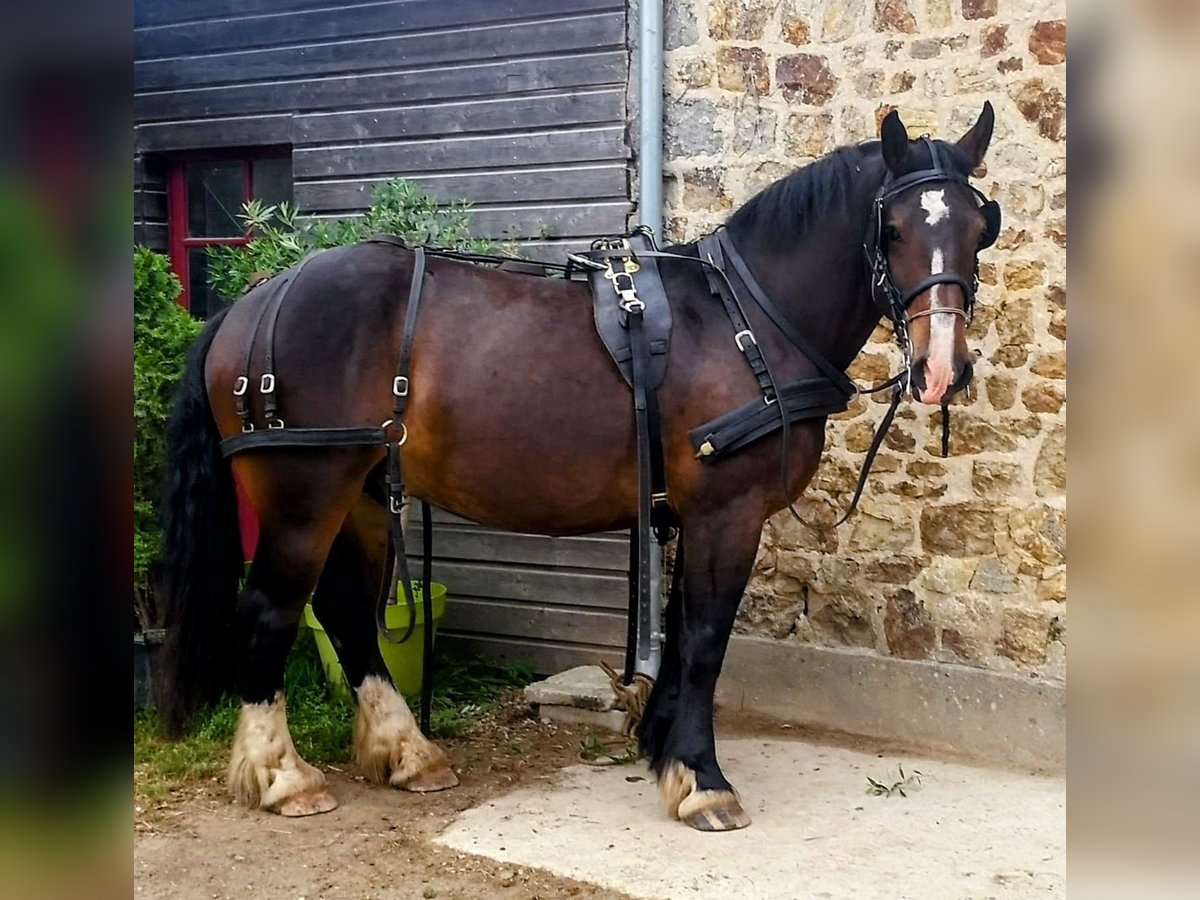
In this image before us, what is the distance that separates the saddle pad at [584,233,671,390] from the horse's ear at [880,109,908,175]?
2.62 feet

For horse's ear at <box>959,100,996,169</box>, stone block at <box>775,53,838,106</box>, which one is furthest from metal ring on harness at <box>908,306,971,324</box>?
stone block at <box>775,53,838,106</box>

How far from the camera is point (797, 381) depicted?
3.45 metres

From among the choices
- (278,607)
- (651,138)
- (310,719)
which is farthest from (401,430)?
(651,138)

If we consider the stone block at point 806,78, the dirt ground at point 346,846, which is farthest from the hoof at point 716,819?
the stone block at point 806,78

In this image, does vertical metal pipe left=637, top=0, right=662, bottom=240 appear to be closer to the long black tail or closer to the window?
the long black tail

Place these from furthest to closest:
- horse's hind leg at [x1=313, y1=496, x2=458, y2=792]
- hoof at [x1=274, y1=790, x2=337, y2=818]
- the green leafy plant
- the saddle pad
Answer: the green leafy plant < horse's hind leg at [x1=313, y1=496, x2=458, y2=792] < hoof at [x1=274, y1=790, x2=337, y2=818] < the saddle pad

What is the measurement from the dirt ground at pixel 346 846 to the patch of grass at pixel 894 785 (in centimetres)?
34

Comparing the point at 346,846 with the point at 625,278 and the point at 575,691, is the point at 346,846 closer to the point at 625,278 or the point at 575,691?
the point at 575,691

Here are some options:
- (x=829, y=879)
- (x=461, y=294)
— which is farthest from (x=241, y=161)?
(x=829, y=879)

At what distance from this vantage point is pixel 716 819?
11.3ft

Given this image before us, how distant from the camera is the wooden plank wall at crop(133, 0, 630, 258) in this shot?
486 centimetres
